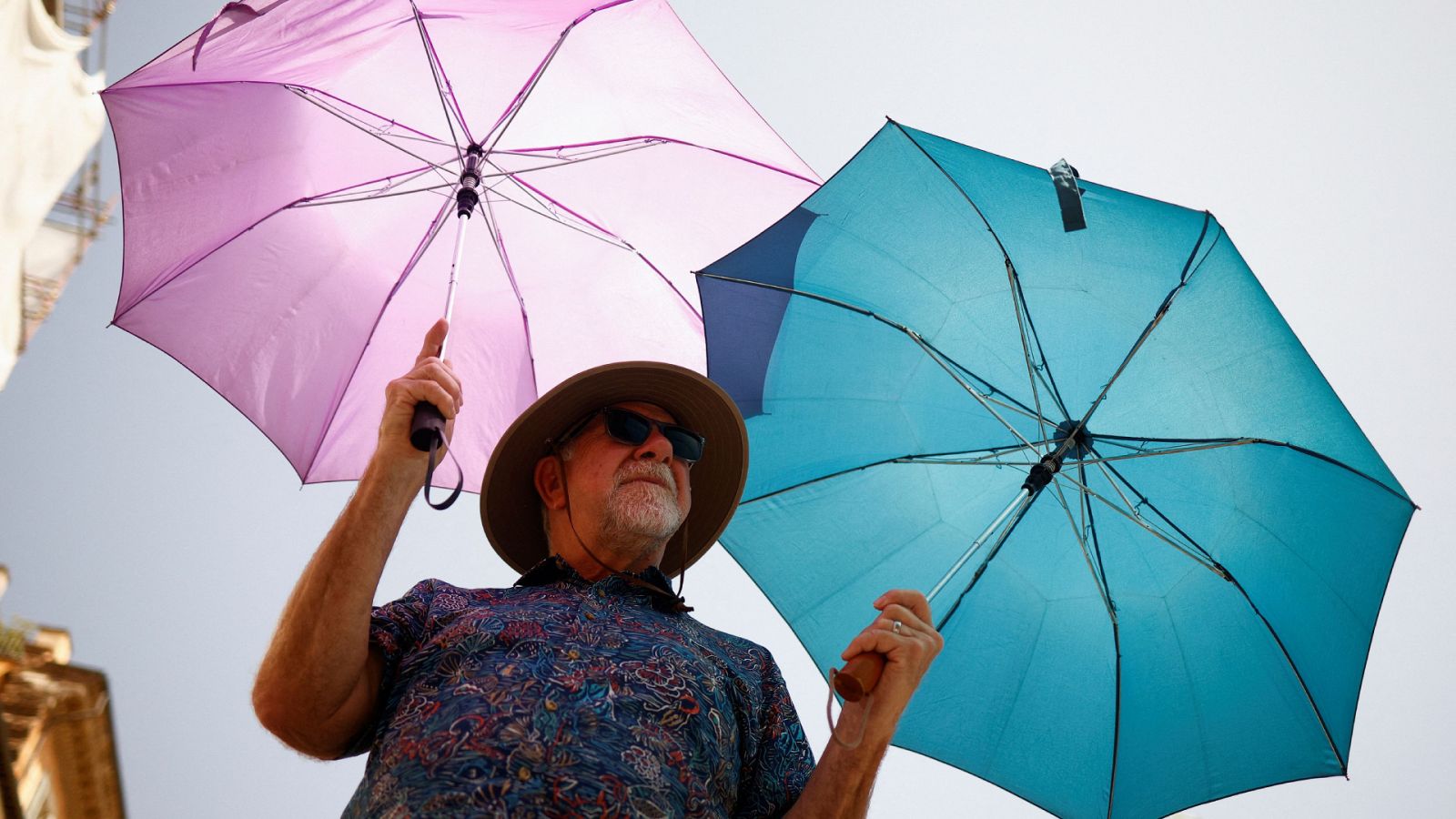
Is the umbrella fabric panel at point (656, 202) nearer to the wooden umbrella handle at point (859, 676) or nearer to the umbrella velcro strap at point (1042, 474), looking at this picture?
the umbrella velcro strap at point (1042, 474)

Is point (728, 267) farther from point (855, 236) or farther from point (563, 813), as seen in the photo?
point (563, 813)

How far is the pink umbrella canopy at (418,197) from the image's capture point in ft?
15.9

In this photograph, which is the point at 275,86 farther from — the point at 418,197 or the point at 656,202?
the point at 656,202

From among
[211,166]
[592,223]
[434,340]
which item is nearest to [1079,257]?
[592,223]

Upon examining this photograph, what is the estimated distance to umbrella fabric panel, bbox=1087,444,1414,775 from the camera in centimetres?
405

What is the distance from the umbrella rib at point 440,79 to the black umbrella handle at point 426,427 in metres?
2.83

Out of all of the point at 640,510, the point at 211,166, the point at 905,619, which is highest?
the point at 211,166

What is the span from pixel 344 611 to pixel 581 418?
1.29 meters

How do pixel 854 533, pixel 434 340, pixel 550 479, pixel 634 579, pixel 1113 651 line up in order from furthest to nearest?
pixel 854 533, pixel 1113 651, pixel 550 479, pixel 634 579, pixel 434 340

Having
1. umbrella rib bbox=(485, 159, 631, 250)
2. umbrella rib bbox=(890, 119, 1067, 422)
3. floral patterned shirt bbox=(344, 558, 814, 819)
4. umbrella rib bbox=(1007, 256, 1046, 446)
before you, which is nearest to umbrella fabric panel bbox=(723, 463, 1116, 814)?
umbrella rib bbox=(1007, 256, 1046, 446)

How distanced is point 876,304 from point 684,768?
229cm

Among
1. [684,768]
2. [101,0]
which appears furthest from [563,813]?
[101,0]

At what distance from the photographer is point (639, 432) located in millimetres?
3486

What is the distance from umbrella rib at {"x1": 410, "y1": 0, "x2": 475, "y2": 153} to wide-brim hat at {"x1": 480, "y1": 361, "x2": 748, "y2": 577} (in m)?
2.04
